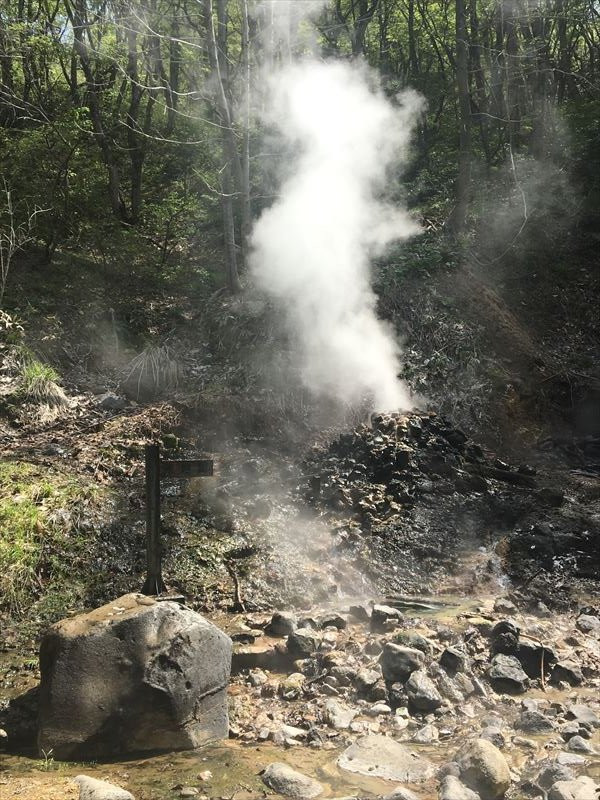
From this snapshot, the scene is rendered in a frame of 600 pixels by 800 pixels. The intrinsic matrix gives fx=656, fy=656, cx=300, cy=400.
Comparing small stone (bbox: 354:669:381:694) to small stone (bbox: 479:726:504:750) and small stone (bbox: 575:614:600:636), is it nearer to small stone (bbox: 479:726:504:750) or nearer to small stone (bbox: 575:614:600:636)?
small stone (bbox: 479:726:504:750)

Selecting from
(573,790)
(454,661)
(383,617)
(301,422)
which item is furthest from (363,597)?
(301,422)

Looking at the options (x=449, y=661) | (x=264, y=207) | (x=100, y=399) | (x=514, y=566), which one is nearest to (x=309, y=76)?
(x=264, y=207)

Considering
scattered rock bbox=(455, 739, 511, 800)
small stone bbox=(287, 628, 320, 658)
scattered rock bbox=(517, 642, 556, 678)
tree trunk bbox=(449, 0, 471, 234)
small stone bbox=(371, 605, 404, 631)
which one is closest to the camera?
scattered rock bbox=(455, 739, 511, 800)

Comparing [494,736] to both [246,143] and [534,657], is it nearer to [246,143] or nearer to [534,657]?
[534,657]

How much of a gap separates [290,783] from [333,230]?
1013cm

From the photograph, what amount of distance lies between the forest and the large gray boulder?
2 cm

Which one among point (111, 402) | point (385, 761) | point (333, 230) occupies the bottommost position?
point (385, 761)

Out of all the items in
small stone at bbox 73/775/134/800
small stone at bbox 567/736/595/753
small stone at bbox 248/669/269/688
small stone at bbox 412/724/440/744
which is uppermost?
small stone at bbox 73/775/134/800

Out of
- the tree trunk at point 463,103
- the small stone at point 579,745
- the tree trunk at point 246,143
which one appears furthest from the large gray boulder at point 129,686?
the tree trunk at point 463,103

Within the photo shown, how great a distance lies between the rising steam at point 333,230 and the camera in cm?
1007

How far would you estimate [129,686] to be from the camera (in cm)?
393

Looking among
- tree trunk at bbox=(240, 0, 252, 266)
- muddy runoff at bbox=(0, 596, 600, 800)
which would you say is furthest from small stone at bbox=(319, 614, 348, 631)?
tree trunk at bbox=(240, 0, 252, 266)

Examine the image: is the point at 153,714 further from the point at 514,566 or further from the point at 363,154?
the point at 363,154

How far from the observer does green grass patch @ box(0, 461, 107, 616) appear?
5625mm
